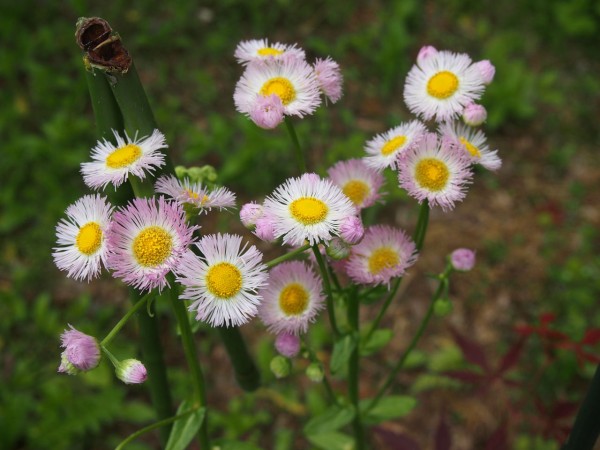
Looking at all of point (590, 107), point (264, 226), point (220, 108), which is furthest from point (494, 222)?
point (264, 226)

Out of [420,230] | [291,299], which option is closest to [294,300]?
[291,299]

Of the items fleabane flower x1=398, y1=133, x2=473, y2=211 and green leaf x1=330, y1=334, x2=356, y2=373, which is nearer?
fleabane flower x1=398, y1=133, x2=473, y2=211

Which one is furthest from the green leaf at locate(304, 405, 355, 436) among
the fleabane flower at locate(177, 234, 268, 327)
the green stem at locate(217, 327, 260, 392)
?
the fleabane flower at locate(177, 234, 268, 327)

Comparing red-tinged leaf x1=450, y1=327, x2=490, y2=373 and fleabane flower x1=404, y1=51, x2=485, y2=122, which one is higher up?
fleabane flower x1=404, y1=51, x2=485, y2=122

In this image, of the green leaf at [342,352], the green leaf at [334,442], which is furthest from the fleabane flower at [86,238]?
the green leaf at [334,442]

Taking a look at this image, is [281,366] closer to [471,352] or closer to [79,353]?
[79,353]

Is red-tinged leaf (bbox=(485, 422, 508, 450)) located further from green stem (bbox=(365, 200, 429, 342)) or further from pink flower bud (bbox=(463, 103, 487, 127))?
pink flower bud (bbox=(463, 103, 487, 127))
